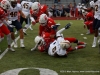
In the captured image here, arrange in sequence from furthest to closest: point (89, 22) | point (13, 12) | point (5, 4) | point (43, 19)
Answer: point (89, 22), point (13, 12), point (5, 4), point (43, 19)

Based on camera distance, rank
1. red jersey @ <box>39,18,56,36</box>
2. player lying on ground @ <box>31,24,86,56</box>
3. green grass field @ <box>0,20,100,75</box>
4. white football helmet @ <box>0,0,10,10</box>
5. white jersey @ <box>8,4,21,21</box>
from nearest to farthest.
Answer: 1. green grass field @ <box>0,20,100,75</box>
2. player lying on ground @ <box>31,24,86,56</box>
3. red jersey @ <box>39,18,56,36</box>
4. white football helmet @ <box>0,0,10,10</box>
5. white jersey @ <box>8,4,21,21</box>

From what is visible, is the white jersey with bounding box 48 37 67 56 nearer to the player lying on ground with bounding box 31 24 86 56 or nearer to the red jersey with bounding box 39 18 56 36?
the player lying on ground with bounding box 31 24 86 56

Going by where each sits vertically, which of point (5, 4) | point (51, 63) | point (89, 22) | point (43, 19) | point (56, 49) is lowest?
point (89, 22)

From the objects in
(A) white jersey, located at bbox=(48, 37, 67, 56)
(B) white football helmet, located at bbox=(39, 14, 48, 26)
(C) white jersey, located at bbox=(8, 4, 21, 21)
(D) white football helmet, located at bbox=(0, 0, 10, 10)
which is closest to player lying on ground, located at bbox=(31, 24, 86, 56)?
(A) white jersey, located at bbox=(48, 37, 67, 56)

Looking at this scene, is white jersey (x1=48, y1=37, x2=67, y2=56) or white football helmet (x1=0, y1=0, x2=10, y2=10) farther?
white football helmet (x1=0, y1=0, x2=10, y2=10)

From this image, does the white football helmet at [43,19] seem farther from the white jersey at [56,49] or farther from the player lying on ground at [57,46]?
the white jersey at [56,49]

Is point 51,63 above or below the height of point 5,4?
below

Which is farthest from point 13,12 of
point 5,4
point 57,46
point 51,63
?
point 51,63

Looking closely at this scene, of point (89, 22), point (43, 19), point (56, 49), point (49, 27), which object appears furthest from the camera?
point (89, 22)

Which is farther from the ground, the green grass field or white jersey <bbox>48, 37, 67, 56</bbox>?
white jersey <bbox>48, 37, 67, 56</bbox>

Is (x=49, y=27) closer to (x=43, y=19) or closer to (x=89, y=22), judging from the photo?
(x=43, y=19)

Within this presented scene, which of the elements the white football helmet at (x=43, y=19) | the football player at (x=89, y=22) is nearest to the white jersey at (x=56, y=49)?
the white football helmet at (x=43, y=19)

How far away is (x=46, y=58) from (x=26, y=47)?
178cm

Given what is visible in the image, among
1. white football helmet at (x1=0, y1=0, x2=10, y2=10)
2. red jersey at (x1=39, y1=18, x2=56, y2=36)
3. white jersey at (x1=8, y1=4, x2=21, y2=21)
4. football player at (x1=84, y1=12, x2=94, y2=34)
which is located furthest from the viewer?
football player at (x1=84, y1=12, x2=94, y2=34)
